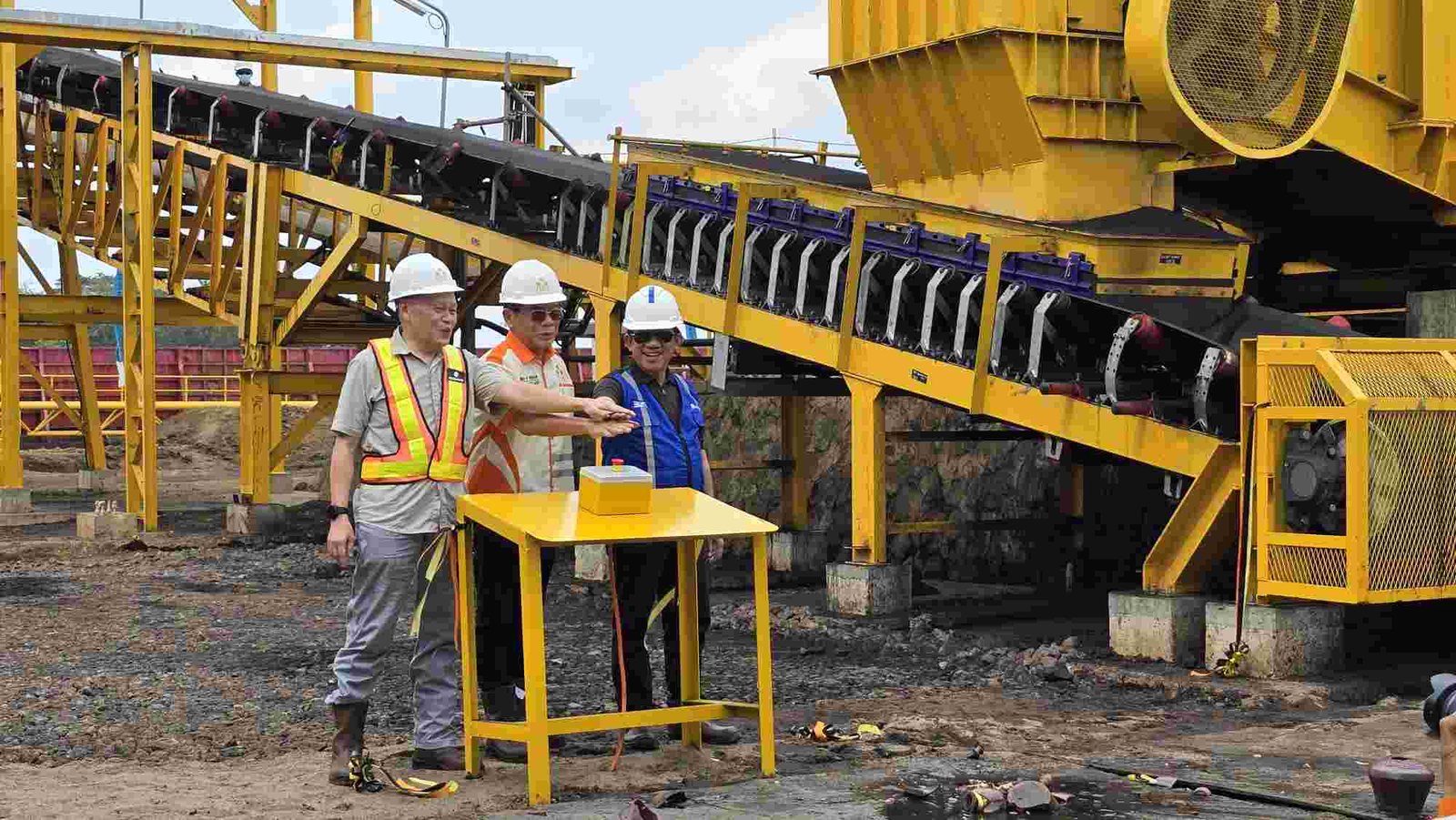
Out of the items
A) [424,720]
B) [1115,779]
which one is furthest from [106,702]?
[1115,779]

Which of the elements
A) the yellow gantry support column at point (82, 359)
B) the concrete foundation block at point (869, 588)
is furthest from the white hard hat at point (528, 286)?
the yellow gantry support column at point (82, 359)

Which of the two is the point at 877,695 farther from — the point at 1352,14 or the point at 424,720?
the point at 1352,14

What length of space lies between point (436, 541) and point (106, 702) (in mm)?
2823

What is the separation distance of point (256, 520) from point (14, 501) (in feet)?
13.3

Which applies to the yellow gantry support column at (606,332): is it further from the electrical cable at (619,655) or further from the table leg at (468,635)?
the table leg at (468,635)

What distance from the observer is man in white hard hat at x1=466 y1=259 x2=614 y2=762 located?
635 cm

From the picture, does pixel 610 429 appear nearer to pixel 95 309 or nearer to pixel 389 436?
pixel 389 436

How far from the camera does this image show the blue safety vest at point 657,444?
6.36 m

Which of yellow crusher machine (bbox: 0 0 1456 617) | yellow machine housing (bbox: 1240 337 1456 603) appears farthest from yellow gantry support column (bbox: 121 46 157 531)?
yellow machine housing (bbox: 1240 337 1456 603)

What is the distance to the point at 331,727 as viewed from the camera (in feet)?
23.0

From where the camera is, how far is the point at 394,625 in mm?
5781

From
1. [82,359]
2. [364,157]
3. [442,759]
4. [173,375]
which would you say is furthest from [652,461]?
[173,375]

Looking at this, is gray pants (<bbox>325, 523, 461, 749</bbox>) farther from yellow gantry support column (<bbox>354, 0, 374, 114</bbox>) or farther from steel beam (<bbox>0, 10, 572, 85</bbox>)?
yellow gantry support column (<bbox>354, 0, 374, 114</bbox>)

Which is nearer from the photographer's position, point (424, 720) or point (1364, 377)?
point (424, 720)
